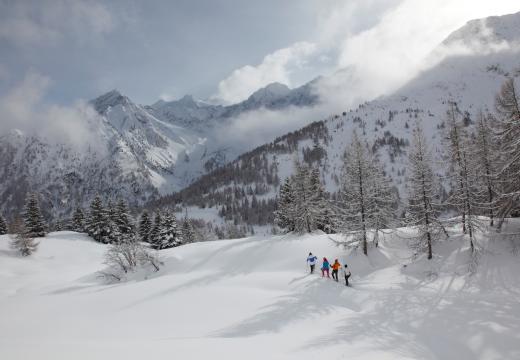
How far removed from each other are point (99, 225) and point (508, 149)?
6781cm

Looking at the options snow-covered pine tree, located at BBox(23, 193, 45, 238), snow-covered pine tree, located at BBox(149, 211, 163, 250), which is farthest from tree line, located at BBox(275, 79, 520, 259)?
snow-covered pine tree, located at BBox(23, 193, 45, 238)

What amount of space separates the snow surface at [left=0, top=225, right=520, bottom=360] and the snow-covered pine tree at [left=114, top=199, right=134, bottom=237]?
3281cm

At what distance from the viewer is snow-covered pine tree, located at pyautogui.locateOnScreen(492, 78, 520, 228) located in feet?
68.7

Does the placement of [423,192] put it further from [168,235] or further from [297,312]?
[168,235]

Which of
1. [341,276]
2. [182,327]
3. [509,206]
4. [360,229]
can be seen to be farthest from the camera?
[360,229]

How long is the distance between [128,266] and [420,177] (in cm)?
3540

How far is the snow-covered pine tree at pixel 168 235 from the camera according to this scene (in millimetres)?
60750

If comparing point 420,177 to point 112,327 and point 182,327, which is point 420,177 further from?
point 112,327

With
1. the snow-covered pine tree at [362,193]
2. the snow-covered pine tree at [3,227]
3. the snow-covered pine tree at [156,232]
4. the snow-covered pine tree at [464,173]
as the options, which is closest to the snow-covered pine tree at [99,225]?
the snow-covered pine tree at [156,232]

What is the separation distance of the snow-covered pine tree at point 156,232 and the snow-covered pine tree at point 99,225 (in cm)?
908

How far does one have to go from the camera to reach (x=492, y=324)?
14.5m

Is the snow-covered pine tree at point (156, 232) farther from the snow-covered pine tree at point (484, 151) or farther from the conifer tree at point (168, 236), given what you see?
the snow-covered pine tree at point (484, 151)

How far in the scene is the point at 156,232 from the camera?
205 ft

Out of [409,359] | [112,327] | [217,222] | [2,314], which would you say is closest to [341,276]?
[409,359]
